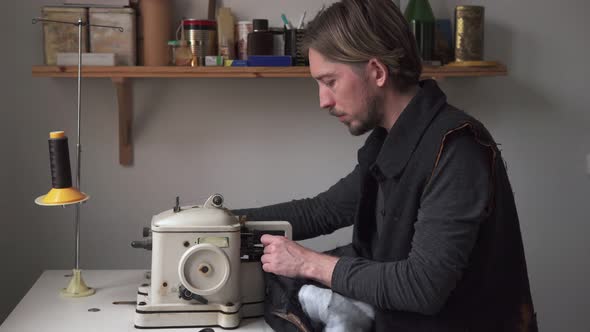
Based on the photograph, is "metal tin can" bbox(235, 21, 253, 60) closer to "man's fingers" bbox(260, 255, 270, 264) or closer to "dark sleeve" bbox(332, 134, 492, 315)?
"man's fingers" bbox(260, 255, 270, 264)

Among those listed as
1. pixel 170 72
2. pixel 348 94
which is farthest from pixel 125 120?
pixel 348 94

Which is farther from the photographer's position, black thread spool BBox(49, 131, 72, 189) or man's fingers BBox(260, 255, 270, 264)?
black thread spool BBox(49, 131, 72, 189)

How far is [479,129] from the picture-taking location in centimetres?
167

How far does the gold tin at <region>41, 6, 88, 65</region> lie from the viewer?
8.38ft

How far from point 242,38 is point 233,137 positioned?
0.37m

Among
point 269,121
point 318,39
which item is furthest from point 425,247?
point 269,121

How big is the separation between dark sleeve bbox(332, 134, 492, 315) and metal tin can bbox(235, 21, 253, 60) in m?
1.14

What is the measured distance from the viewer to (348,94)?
183 centimetres

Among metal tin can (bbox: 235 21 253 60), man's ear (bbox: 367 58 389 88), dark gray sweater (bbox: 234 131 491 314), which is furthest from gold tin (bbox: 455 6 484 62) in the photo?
dark gray sweater (bbox: 234 131 491 314)

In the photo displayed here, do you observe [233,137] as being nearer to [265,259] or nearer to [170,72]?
[170,72]

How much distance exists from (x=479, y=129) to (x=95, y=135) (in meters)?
1.54

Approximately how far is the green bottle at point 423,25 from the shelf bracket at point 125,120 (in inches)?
39.0

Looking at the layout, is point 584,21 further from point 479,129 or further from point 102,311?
point 102,311

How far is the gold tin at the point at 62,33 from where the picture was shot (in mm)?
2555
